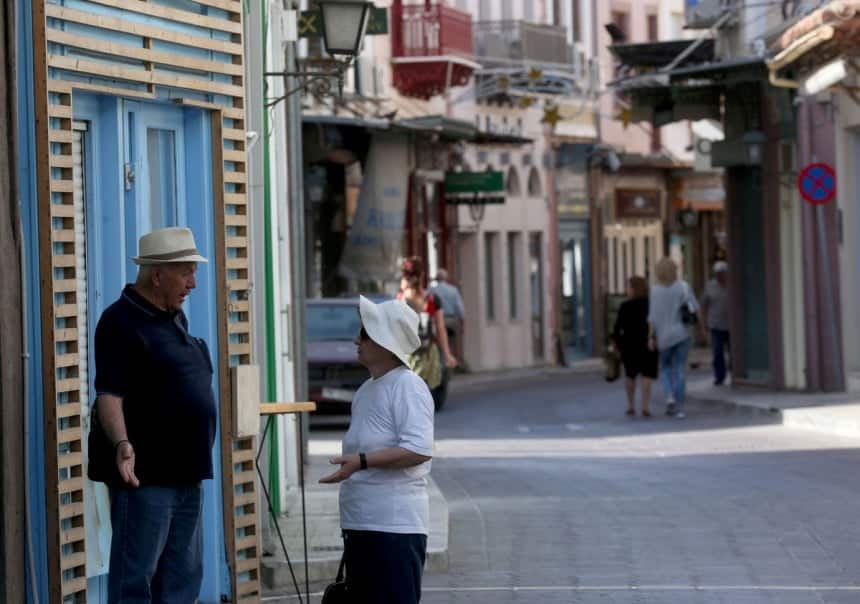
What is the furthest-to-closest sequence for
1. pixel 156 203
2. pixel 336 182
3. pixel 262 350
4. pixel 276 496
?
pixel 336 182, pixel 276 496, pixel 262 350, pixel 156 203

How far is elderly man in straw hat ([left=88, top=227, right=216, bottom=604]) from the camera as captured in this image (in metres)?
8.23

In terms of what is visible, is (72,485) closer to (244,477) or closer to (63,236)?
(63,236)

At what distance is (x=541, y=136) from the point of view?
2058 inches

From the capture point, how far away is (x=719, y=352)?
3303 centimetres

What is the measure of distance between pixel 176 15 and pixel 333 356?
16502mm

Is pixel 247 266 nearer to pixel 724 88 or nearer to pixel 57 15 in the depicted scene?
pixel 57 15

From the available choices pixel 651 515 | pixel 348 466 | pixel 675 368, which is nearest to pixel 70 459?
pixel 348 466

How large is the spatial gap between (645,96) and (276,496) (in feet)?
69.8

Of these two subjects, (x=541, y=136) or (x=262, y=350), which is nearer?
(x=262, y=350)

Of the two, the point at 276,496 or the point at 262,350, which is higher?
the point at 262,350

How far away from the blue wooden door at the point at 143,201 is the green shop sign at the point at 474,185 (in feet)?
107

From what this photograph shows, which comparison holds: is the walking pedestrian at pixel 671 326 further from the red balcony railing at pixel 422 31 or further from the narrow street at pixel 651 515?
the red balcony railing at pixel 422 31

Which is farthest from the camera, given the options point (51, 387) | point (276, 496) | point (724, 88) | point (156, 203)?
point (724, 88)

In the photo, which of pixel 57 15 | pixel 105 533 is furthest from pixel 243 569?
pixel 57 15
